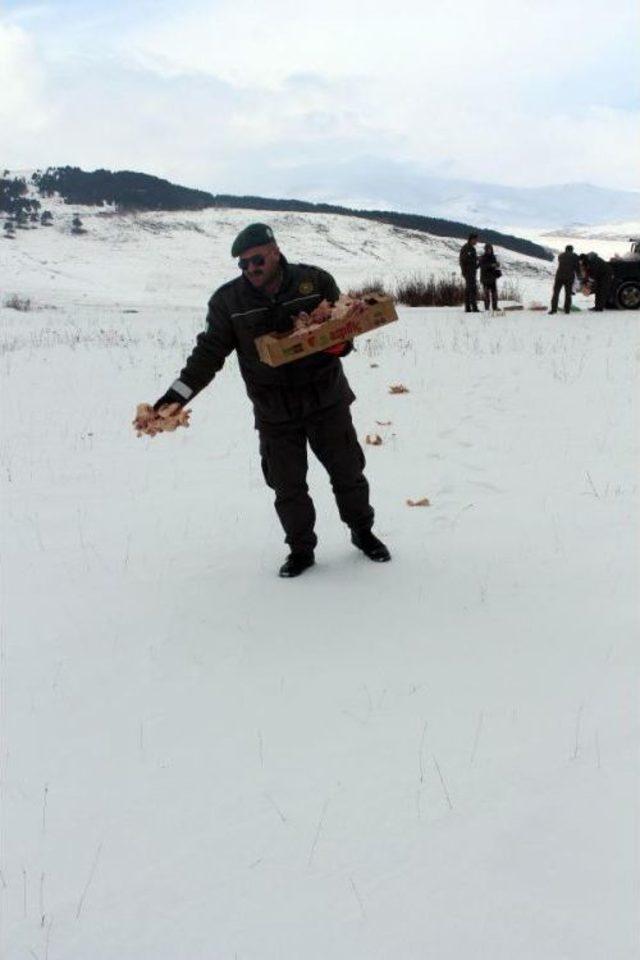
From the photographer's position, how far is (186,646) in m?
3.41

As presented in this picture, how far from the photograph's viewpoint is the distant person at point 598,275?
15570mm

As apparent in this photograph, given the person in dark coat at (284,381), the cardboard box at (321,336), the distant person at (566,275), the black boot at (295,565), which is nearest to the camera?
the cardboard box at (321,336)

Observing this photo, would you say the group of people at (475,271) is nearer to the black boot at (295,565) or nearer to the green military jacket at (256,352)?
the green military jacket at (256,352)

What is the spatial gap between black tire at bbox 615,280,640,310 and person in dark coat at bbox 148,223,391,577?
1431 centimetres

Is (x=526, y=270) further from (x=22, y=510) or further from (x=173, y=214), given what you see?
(x=22, y=510)

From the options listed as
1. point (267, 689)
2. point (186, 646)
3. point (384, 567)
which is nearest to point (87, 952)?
point (267, 689)

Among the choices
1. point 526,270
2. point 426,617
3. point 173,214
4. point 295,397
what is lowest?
point 426,617

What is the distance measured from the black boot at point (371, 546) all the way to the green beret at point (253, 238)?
1738 mm

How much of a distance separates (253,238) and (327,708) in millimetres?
2239

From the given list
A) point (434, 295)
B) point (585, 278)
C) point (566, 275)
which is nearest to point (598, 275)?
point (585, 278)

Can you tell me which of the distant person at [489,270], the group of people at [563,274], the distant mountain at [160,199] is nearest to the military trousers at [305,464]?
the group of people at [563,274]

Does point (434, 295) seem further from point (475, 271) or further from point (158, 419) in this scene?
point (158, 419)

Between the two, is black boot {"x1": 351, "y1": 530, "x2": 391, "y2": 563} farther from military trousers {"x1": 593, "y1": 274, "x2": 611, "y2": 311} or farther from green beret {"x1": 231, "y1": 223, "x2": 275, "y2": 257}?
military trousers {"x1": 593, "y1": 274, "x2": 611, "y2": 311}

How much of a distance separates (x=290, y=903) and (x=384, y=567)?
233cm
